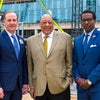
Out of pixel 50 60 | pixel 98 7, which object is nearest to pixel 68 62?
pixel 50 60

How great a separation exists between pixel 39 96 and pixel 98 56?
96cm

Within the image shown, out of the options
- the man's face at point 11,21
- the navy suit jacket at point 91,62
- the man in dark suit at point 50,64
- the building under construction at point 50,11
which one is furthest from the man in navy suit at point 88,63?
the building under construction at point 50,11

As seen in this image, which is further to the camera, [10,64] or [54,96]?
[54,96]

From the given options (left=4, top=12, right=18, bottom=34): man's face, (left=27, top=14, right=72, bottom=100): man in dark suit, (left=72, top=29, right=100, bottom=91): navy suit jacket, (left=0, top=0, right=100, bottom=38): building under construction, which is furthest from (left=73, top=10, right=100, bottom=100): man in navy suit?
(left=0, top=0, right=100, bottom=38): building under construction

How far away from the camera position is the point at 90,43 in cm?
431

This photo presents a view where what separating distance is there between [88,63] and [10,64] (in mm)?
988

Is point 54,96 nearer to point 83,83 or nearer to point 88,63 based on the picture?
point 83,83

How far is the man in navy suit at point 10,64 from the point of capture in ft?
14.1

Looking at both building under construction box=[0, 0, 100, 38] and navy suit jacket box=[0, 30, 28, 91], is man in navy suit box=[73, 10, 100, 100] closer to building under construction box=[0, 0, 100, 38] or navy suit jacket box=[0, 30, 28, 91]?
navy suit jacket box=[0, 30, 28, 91]

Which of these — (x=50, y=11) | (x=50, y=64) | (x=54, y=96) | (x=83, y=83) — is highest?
(x=50, y=64)

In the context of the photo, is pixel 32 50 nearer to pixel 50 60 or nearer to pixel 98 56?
pixel 50 60

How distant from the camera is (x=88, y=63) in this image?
4301 millimetres

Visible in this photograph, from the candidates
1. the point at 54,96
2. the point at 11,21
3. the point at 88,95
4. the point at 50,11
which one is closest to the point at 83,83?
the point at 88,95

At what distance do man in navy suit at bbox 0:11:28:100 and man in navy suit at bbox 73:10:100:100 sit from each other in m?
0.74
